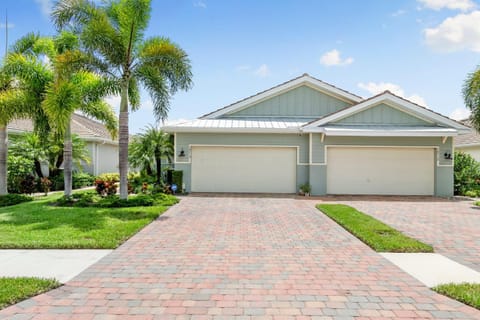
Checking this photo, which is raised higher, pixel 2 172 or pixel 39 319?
pixel 2 172

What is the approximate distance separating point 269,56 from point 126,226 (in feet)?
36.1

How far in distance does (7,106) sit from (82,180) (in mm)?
6910

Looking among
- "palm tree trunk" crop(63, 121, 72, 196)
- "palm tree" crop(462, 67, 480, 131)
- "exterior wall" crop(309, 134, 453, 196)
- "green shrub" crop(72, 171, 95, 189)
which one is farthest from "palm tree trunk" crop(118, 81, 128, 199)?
"palm tree" crop(462, 67, 480, 131)

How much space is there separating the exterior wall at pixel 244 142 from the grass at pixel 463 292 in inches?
412

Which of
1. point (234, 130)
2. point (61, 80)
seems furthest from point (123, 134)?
point (234, 130)

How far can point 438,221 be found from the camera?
8.55 metres

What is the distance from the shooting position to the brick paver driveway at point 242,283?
3.40 meters

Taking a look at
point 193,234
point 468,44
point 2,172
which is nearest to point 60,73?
point 2,172

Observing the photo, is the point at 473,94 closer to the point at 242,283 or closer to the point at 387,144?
the point at 387,144

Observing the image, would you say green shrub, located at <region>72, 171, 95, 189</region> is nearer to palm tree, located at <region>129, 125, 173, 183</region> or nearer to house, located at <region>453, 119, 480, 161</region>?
palm tree, located at <region>129, 125, 173, 183</region>

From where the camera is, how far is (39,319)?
3.20 meters

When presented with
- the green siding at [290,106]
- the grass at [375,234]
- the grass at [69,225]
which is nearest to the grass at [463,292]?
the grass at [375,234]

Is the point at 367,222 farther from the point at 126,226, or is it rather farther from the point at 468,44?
the point at 468,44

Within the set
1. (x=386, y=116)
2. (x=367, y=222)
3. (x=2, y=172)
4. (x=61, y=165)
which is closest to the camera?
(x=367, y=222)
